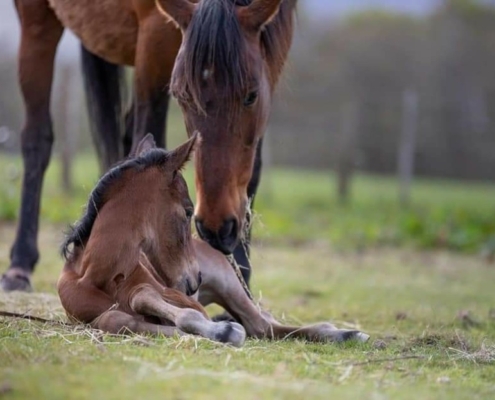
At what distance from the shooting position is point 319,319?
6.18 meters

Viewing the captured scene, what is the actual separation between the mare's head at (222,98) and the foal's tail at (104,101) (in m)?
2.07

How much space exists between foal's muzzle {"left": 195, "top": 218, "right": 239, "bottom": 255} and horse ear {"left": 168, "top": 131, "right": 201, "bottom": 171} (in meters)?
0.28

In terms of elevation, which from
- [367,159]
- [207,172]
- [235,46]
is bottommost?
[367,159]

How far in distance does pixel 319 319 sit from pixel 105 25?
7.28 feet

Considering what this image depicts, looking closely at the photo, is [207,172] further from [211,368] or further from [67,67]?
[67,67]

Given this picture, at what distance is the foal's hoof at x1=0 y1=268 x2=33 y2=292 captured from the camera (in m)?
6.32

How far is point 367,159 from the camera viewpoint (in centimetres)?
2378

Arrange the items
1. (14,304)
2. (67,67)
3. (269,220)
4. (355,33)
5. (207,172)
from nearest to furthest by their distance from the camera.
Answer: (207,172), (14,304), (269,220), (67,67), (355,33)

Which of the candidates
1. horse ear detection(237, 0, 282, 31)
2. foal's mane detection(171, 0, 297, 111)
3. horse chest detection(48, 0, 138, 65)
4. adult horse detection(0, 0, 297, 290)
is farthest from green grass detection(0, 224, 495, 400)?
horse ear detection(237, 0, 282, 31)

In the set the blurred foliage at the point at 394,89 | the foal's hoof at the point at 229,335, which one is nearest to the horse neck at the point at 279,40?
the foal's hoof at the point at 229,335

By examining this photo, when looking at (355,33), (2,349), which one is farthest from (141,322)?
(355,33)

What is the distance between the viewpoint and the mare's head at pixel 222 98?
4.60 metres

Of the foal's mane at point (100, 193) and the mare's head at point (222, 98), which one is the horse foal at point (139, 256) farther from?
the mare's head at point (222, 98)

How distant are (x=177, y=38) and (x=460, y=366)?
100 inches
